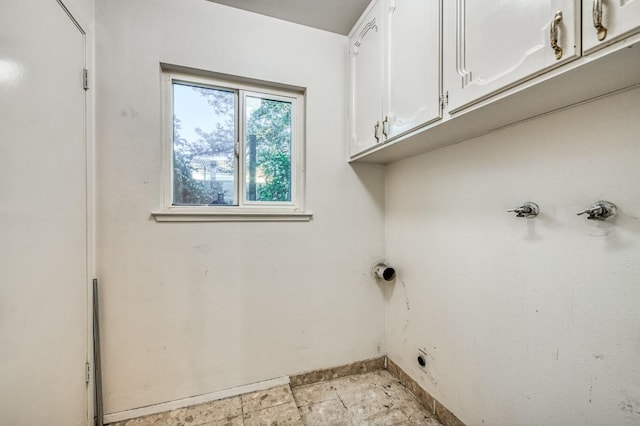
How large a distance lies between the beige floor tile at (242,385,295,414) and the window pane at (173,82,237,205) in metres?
1.25

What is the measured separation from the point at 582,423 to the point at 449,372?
1.97ft

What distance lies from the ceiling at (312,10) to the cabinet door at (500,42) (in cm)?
82

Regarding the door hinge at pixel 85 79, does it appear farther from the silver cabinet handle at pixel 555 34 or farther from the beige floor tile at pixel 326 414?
the beige floor tile at pixel 326 414

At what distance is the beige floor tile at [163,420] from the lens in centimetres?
144

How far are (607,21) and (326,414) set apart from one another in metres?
2.00

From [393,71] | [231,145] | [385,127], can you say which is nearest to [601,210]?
[385,127]

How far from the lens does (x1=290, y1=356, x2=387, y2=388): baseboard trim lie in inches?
70.9

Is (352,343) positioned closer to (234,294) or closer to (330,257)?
(330,257)

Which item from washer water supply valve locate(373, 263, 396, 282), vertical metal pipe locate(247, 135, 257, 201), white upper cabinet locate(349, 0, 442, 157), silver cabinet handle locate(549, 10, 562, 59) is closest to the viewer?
silver cabinet handle locate(549, 10, 562, 59)

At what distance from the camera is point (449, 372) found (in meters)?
1.47

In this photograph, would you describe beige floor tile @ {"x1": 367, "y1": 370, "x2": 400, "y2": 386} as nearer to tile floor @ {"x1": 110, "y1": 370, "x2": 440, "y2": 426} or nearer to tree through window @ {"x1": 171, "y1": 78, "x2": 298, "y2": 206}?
tile floor @ {"x1": 110, "y1": 370, "x2": 440, "y2": 426}

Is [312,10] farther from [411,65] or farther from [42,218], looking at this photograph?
[42,218]

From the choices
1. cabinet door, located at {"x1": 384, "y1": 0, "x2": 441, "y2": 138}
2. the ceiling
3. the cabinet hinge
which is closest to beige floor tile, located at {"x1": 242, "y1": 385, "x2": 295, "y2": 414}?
cabinet door, located at {"x1": 384, "y1": 0, "x2": 441, "y2": 138}

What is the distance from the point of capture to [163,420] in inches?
57.9
